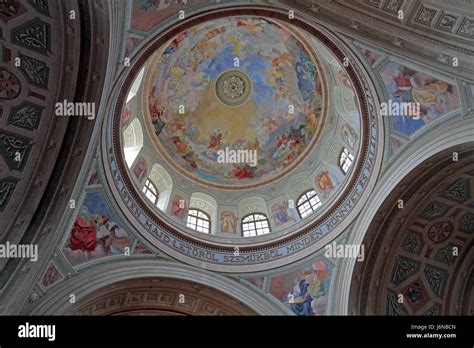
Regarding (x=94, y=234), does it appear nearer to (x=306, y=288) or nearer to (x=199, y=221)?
(x=199, y=221)

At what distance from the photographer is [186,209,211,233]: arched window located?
79.5ft

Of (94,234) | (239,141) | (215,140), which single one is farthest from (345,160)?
(94,234)

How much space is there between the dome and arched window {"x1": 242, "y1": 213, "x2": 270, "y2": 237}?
0.04m

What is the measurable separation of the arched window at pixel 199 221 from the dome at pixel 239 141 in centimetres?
5

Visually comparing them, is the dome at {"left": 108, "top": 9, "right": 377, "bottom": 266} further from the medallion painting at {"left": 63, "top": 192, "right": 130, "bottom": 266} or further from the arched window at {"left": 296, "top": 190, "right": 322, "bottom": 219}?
the medallion painting at {"left": 63, "top": 192, "right": 130, "bottom": 266}

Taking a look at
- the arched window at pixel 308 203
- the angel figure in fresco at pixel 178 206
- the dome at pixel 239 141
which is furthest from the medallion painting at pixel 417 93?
the angel figure in fresco at pixel 178 206

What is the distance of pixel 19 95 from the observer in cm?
1608

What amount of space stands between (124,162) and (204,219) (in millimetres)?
4535

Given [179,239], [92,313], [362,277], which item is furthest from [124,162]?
[362,277]

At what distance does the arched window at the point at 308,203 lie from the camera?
2395cm

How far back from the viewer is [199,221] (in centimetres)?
2461

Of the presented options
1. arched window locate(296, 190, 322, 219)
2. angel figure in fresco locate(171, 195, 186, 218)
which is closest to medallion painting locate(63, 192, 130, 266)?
angel figure in fresco locate(171, 195, 186, 218)

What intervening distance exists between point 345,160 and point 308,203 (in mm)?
2094

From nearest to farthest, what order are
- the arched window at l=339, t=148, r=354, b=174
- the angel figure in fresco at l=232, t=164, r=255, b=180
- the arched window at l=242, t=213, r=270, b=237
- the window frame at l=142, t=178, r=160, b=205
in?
1. the arched window at l=339, t=148, r=354, b=174
2. the window frame at l=142, t=178, r=160, b=205
3. the arched window at l=242, t=213, r=270, b=237
4. the angel figure in fresco at l=232, t=164, r=255, b=180
